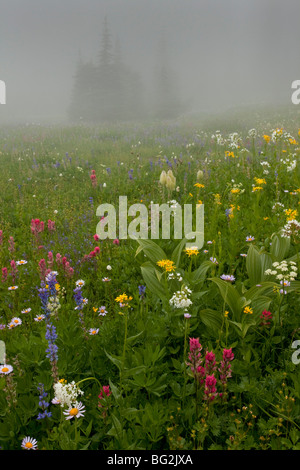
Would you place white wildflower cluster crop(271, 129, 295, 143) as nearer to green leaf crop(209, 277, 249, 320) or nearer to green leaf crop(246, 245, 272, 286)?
green leaf crop(246, 245, 272, 286)

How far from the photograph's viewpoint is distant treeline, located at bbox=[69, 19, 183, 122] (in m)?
40.5

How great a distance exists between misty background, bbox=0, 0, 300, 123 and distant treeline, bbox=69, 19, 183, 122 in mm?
132

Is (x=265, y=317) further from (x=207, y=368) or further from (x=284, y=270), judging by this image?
(x=207, y=368)

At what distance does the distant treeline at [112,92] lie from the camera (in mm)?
40531

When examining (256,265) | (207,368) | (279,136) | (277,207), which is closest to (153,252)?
(256,265)

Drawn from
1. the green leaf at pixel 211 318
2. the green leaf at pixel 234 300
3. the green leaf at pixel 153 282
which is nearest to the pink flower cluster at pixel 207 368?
the green leaf at pixel 211 318

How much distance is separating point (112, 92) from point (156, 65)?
54.1 ft

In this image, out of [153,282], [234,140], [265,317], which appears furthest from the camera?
[234,140]

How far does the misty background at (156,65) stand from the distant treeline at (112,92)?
132 mm

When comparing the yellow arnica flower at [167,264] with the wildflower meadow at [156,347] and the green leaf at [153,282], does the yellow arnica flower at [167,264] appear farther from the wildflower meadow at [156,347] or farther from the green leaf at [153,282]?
the green leaf at [153,282]

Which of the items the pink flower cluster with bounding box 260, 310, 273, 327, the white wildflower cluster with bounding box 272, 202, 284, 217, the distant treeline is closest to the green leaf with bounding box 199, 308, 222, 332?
the pink flower cluster with bounding box 260, 310, 273, 327

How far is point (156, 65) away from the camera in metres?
52.3

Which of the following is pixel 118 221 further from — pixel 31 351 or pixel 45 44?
pixel 45 44
